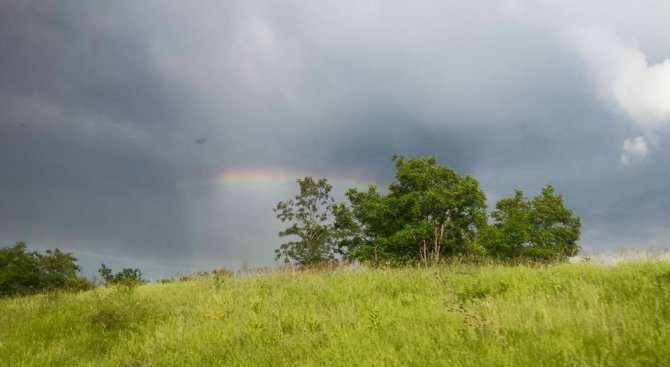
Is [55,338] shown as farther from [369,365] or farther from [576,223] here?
[576,223]

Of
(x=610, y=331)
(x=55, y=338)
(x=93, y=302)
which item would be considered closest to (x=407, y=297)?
(x=610, y=331)

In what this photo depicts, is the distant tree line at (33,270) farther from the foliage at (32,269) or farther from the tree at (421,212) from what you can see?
the tree at (421,212)

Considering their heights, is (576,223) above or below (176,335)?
above

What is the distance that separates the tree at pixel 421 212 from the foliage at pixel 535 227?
4604 mm

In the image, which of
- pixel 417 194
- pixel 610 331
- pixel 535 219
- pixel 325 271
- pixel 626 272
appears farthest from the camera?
pixel 535 219

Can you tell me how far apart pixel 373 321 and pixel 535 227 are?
4271 cm

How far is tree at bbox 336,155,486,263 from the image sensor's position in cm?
3550

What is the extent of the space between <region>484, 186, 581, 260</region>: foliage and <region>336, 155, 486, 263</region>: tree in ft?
15.1

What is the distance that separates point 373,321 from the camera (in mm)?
7277

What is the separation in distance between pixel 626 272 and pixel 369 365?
5.23m

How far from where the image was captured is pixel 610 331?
5.30 metres

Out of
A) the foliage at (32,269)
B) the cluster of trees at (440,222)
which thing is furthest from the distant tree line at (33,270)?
the cluster of trees at (440,222)

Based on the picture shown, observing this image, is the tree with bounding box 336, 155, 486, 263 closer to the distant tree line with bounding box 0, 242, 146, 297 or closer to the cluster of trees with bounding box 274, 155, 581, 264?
the cluster of trees with bounding box 274, 155, 581, 264

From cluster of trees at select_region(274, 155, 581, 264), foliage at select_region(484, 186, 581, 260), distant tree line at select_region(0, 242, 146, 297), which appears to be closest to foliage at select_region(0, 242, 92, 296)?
distant tree line at select_region(0, 242, 146, 297)
